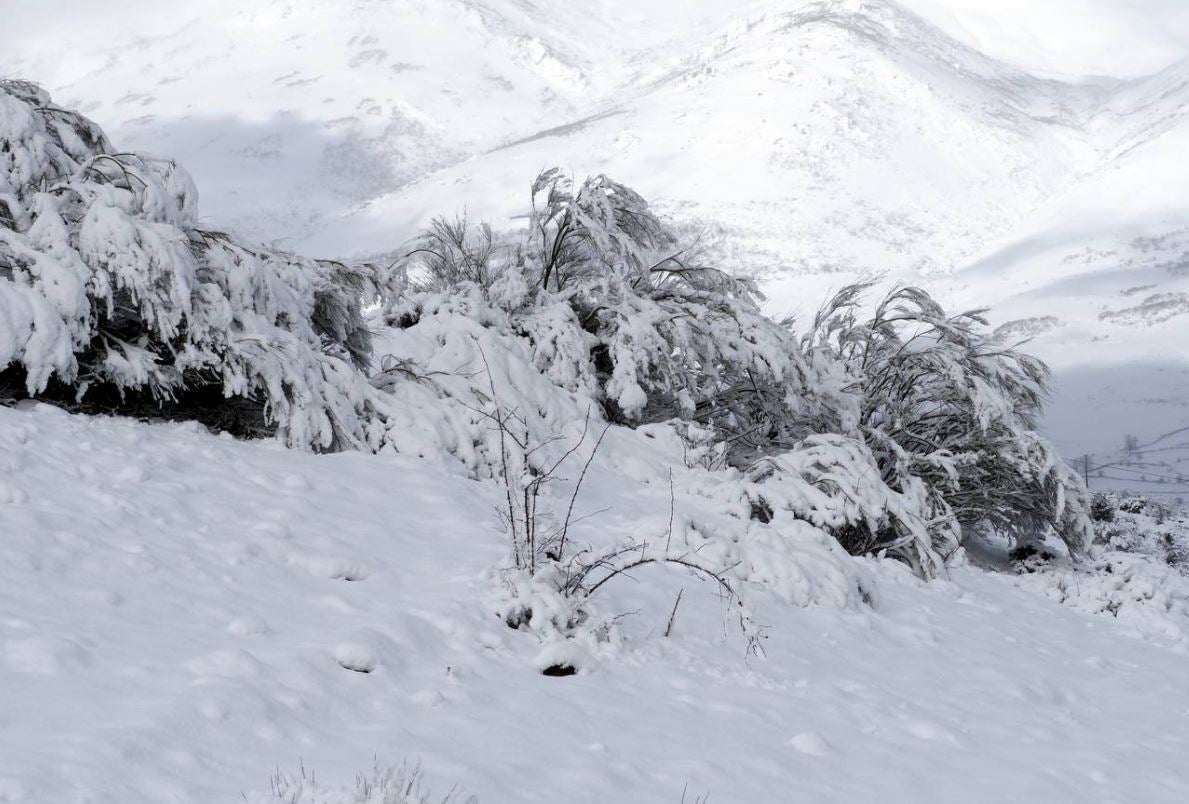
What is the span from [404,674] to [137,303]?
3482 millimetres

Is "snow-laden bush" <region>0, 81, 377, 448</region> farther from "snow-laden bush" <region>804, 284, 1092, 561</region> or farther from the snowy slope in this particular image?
"snow-laden bush" <region>804, 284, 1092, 561</region>

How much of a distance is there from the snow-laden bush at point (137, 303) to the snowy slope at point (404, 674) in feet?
1.11

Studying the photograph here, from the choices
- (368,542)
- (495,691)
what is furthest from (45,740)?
(368,542)

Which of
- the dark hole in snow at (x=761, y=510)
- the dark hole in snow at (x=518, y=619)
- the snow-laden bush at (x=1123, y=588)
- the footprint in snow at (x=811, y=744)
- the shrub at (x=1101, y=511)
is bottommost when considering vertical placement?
the shrub at (x=1101, y=511)

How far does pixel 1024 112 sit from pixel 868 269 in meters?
70.1

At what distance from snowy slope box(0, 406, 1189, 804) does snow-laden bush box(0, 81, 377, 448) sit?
337 mm

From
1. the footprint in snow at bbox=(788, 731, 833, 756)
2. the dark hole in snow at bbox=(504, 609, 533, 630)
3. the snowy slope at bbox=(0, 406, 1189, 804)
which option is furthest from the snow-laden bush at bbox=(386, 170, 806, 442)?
the footprint in snow at bbox=(788, 731, 833, 756)

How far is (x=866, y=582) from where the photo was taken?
641 cm

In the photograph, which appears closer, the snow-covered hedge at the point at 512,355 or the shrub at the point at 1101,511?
the snow-covered hedge at the point at 512,355

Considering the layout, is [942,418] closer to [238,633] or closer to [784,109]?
[238,633]

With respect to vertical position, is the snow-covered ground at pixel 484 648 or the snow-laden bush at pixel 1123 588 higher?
the snow-covered ground at pixel 484 648

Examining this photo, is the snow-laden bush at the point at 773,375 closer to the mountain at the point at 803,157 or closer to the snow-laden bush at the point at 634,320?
the snow-laden bush at the point at 634,320

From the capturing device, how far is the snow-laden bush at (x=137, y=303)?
5523 millimetres

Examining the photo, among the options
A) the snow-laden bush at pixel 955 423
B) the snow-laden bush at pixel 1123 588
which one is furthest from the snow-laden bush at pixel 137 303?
the snow-laden bush at pixel 1123 588
